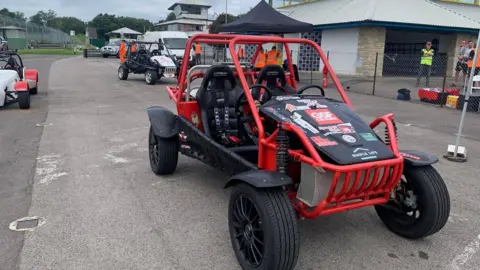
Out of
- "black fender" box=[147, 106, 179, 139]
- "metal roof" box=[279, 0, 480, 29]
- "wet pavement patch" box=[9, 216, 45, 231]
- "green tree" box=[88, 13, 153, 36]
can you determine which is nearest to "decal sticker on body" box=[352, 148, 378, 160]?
"black fender" box=[147, 106, 179, 139]

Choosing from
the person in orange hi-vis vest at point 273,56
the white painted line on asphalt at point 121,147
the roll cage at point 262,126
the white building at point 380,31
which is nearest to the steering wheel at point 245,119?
the roll cage at point 262,126

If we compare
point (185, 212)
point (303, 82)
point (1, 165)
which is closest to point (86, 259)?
point (185, 212)

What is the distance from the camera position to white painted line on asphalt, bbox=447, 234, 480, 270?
3.15 m

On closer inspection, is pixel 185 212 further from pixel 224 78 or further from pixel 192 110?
pixel 224 78

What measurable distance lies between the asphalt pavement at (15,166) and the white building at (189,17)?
66303 millimetres

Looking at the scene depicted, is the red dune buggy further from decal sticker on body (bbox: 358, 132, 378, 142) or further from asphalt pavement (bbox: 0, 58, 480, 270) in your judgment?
asphalt pavement (bbox: 0, 58, 480, 270)

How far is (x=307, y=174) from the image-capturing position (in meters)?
3.00

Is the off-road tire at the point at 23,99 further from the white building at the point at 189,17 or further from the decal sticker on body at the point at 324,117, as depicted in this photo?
the white building at the point at 189,17

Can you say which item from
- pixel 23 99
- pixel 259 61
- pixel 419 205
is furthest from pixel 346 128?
pixel 23 99

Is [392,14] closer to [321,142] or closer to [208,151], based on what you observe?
[208,151]

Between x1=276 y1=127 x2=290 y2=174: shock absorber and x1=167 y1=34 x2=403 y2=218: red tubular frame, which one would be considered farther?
x1=276 y1=127 x2=290 y2=174: shock absorber

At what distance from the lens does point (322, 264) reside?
313 cm

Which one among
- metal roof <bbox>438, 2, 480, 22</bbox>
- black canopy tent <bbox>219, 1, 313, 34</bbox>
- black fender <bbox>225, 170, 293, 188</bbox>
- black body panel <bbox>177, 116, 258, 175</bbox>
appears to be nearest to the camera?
black fender <bbox>225, 170, 293, 188</bbox>

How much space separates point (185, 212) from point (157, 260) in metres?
0.89
